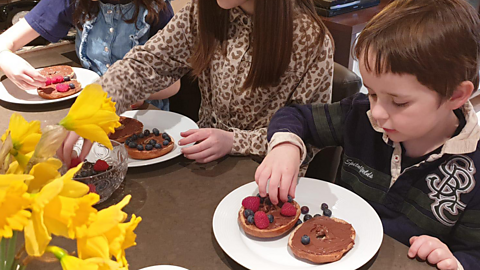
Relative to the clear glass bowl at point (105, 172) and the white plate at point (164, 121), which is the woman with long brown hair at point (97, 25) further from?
the clear glass bowl at point (105, 172)

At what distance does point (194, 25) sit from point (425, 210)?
0.96 metres

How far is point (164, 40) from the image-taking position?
1562mm

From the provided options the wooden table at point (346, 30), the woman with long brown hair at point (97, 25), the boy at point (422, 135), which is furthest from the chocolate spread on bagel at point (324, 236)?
the wooden table at point (346, 30)

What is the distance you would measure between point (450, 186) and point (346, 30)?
2032mm

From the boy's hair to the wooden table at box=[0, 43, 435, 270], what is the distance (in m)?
0.39

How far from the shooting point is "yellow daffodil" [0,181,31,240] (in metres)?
0.43

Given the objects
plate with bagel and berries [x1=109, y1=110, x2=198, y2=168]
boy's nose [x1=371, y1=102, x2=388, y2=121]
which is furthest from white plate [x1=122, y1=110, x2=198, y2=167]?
boy's nose [x1=371, y1=102, x2=388, y2=121]

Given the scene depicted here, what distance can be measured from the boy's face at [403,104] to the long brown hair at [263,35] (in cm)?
36

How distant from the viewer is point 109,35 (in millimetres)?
1949

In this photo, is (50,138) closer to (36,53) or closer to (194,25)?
(194,25)

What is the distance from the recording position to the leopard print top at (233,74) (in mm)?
1427

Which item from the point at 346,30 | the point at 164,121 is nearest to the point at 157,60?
the point at 164,121

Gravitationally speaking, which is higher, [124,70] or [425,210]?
[124,70]

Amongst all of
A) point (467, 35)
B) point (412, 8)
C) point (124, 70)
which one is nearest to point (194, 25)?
point (124, 70)
